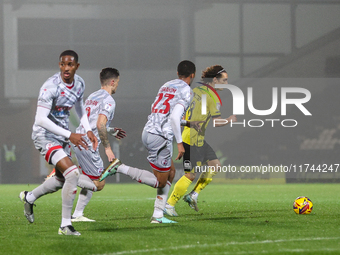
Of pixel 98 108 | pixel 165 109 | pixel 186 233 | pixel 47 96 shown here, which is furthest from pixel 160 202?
pixel 47 96

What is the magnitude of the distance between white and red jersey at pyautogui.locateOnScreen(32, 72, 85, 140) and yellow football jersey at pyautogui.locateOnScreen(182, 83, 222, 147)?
2.51 metres

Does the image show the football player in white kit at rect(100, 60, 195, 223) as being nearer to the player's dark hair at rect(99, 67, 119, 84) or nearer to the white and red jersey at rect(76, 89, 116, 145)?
the white and red jersey at rect(76, 89, 116, 145)

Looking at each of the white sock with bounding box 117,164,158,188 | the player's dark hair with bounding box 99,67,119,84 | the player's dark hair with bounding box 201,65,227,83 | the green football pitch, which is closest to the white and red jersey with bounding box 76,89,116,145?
the player's dark hair with bounding box 99,67,119,84

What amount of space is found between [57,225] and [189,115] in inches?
107

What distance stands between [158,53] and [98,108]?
2108cm

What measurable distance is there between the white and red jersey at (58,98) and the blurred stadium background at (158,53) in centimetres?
1851

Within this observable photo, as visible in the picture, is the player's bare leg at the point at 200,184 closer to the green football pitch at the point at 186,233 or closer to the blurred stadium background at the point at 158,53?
the green football pitch at the point at 186,233

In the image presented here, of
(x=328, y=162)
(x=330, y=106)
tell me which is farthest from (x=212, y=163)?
(x=330, y=106)

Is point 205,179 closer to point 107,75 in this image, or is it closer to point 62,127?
point 107,75

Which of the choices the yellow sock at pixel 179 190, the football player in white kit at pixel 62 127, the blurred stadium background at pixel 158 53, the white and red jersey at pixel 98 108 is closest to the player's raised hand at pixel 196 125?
the yellow sock at pixel 179 190

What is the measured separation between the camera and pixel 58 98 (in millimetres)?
6047

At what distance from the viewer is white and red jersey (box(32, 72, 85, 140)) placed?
5.91 meters

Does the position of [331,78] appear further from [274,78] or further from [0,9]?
[0,9]

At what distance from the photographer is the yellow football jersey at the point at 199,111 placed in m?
8.45
